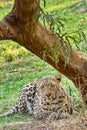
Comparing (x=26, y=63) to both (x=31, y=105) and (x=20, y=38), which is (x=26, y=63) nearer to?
(x=31, y=105)

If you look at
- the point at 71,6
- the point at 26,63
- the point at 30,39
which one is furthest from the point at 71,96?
the point at 71,6

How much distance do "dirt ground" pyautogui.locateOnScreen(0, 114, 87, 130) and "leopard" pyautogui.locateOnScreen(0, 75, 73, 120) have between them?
182 mm

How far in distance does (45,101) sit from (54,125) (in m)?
0.75

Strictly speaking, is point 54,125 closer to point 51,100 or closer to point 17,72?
point 51,100

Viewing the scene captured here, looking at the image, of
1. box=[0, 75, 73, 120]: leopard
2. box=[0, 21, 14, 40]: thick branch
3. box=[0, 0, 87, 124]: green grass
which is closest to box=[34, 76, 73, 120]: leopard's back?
box=[0, 75, 73, 120]: leopard

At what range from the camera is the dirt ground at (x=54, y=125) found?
6.88 meters

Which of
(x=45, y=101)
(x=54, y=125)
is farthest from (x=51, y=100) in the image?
(x=54, y=125)

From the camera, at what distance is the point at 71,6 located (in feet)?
66.4

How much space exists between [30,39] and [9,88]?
168 inches

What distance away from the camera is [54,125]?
7.12 m

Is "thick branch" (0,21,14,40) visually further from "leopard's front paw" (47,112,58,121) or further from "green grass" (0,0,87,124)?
"green grass" (0,0,87,124)

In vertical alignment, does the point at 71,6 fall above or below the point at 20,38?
above

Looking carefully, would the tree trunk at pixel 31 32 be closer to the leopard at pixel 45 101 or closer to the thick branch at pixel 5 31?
the thick branch at pixel 5 31

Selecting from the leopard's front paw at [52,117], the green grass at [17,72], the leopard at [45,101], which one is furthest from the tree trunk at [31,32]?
the green grass at [17,72]
